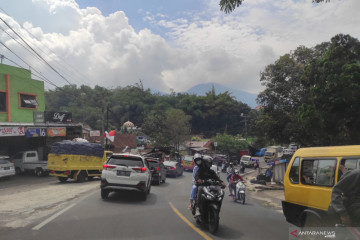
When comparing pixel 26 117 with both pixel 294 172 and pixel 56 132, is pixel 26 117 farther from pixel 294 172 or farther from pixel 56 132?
pixel 294 172

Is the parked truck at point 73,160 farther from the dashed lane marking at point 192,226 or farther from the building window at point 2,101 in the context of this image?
the dashed lane marking at point 192,226

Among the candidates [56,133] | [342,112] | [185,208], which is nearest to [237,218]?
[185,208]

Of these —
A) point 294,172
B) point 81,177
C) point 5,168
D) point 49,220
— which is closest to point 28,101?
point 5,168

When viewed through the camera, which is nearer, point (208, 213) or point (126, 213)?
point (208, 213)

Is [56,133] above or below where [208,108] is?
below

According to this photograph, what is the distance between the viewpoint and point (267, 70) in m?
24.6

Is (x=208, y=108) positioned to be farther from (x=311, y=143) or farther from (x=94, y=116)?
(x=311, y=143)

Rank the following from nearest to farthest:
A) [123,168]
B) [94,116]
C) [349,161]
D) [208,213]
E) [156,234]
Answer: [349,161] < [156,234] < [208,213] < [123,168] < [94,116]

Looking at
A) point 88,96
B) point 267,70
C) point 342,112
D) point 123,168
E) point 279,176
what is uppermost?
point 88,96

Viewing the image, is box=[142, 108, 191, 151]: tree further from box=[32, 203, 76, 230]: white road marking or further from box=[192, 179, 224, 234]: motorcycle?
box=[192, 179, 224, 234]: motorcycle

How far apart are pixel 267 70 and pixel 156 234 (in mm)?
20000

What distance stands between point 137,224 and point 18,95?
2388 centimetres

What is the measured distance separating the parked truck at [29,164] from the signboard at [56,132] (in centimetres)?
226

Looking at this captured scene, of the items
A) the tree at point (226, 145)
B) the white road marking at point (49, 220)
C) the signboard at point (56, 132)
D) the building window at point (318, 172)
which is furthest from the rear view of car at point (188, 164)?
the tree at point (226, 145)
